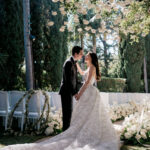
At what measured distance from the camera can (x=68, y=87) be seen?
18.4ft

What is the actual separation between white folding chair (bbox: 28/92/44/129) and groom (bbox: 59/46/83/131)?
49.0 inches

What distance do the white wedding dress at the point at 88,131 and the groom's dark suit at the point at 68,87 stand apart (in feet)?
0.71

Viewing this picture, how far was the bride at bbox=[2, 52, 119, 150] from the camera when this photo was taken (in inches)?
188

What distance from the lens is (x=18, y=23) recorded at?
11281 millimetres

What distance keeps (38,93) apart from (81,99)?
159 centimetres

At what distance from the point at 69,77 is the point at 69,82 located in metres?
0.11

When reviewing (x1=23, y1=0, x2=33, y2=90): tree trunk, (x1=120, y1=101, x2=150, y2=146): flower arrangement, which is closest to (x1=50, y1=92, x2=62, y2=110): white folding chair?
(x1=23, y1=0, x2=33, y2=90): tree trunk

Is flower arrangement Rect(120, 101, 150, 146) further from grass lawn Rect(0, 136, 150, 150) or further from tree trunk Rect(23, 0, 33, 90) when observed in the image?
tree trunk Rect(23, 0, 33, 90)

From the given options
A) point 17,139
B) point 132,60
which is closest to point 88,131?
point 17,139

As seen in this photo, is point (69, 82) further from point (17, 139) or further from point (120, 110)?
point (120, 110)

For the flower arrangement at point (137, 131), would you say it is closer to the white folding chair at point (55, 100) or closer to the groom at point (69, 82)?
the groom at point (69, 82)

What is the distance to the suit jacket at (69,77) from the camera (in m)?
5.57

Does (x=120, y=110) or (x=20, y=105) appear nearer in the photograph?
(x=20, y=105)

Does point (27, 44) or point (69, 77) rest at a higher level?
point (27, 44)
